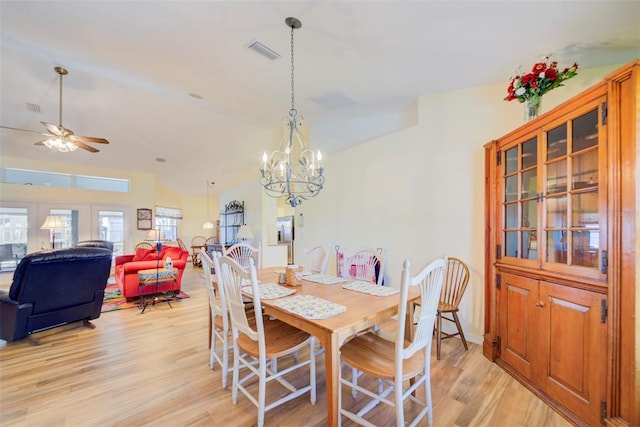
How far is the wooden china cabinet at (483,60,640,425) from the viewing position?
1.43 meters

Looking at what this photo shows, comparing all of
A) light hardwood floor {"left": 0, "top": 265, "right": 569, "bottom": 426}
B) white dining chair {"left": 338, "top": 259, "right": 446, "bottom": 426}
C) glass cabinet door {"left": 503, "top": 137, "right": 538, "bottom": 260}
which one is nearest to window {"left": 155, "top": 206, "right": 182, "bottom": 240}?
light hardwood floor {"left": 0, "top": 265, "right": 569, "bottom": 426}

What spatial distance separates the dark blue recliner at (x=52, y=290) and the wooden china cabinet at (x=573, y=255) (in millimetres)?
4562

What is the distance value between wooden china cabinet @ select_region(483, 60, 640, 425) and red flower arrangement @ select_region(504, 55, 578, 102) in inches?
13.0

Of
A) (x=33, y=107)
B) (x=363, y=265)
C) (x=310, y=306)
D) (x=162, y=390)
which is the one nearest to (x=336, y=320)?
(x=310, y=306)

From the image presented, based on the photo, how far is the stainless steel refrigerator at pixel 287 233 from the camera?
789 centimetres

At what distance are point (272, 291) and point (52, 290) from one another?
2.80 metres

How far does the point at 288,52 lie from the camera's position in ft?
8.77

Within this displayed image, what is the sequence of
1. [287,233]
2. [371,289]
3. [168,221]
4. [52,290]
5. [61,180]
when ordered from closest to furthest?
[371,289], [52,290], [61,180], [287,233], [168,221]

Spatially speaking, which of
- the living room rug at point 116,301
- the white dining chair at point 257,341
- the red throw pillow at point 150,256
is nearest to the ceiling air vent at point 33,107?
the red throw pillow at point 150,256

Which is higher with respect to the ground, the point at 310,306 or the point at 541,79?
the point at 541,79

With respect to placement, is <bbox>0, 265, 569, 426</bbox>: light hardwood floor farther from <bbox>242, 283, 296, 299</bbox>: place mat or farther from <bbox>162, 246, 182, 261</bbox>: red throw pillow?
<bbox>162, 246, 182, 261</bbox>: red throw pillow

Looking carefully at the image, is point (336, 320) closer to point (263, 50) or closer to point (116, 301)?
point (263, 50)

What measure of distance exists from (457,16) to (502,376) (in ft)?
9.98

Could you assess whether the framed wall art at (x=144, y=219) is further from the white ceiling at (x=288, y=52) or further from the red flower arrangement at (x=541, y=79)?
the red flower arrangement at (x=541, y=79)
